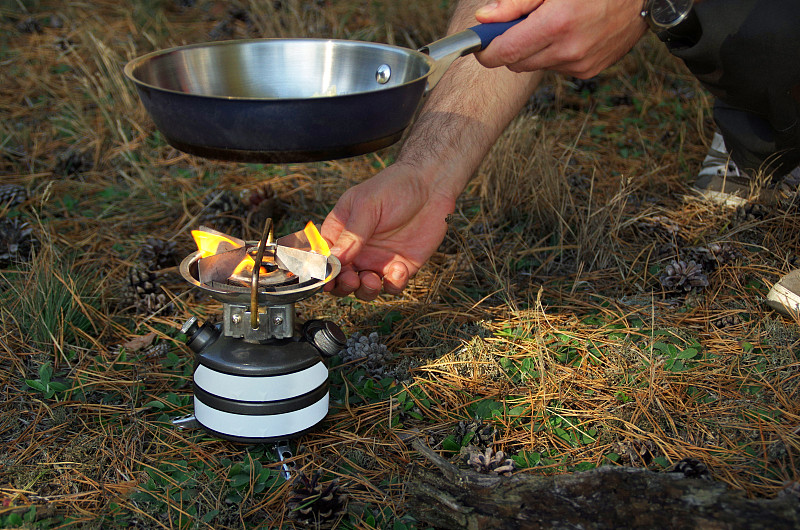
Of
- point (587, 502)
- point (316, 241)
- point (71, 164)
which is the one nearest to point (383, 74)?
point (316, 241)

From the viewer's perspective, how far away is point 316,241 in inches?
68.4

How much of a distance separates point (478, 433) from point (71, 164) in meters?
2.35

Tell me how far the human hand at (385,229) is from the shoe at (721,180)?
1095 mm

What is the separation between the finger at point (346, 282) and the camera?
196 cm

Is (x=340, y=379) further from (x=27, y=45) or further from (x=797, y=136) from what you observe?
(x=27, y=45)

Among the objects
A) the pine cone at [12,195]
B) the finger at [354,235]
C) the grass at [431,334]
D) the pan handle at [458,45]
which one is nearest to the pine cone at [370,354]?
the grass at [431,334]

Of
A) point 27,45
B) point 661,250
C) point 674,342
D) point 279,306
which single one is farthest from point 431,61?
point 27,45

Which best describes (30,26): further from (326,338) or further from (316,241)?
(326,338)

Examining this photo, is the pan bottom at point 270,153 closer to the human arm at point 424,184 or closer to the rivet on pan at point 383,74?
the rivet on pan at point 383,74

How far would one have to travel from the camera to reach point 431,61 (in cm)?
149

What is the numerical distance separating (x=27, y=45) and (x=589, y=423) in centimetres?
394

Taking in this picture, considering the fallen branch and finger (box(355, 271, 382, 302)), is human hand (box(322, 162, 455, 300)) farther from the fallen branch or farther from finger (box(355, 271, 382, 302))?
the fallen branch

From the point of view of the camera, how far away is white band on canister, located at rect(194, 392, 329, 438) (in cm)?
161

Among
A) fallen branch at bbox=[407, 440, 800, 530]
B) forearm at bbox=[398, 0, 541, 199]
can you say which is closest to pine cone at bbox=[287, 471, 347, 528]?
fallen branch at bbox=[407, 440, 800, 530]
